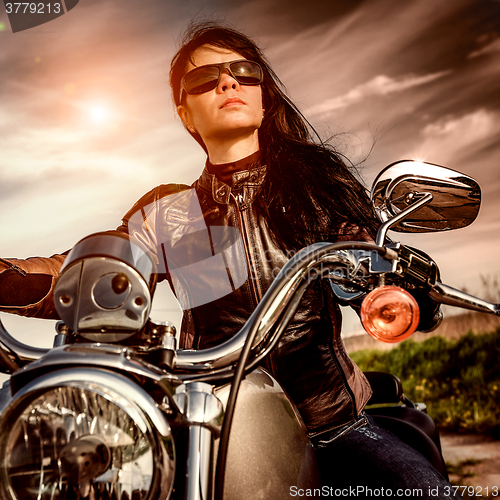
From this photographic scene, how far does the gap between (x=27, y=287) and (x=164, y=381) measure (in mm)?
495

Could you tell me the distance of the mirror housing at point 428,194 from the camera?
89 cm

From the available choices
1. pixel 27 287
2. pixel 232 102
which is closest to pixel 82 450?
pixel 27 287

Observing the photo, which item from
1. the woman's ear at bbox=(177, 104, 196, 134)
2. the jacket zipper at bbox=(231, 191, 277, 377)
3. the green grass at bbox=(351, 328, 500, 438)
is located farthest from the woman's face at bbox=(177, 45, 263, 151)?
the green grass at bbox=(351, 328, 500, 438)

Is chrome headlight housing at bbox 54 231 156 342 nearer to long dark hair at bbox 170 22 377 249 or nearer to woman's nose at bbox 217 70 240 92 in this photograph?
long dark hair at bbox 170 22 377 249

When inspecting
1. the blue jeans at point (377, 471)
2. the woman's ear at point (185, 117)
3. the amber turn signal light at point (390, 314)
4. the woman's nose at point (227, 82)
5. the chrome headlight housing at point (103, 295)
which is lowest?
the blue jeans at point (377, 471)

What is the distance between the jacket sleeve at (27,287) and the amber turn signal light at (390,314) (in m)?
0.68

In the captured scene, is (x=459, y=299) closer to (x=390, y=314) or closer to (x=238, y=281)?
(x=390, y=314)

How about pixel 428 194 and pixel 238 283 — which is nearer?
pixel 428 194

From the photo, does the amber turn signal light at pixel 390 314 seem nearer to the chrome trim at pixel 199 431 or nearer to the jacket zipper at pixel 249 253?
the chrome trim at pixel 199 431

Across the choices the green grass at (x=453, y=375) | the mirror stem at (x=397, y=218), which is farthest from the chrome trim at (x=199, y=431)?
the green grass at (x=453, y=375)

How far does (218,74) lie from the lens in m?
1.58

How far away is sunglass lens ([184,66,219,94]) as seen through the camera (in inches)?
62.2

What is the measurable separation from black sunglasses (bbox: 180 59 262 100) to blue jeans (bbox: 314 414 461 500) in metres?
1.21

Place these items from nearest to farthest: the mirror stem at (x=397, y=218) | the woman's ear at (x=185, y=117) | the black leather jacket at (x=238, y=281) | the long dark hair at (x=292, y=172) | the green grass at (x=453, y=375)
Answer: the mirror stem at (x=397, y=218) → the black leather jacket at (x=238, y=281) → the long dark hair at (x=292, y=172) → the woman's ear at (x=185, y=117) → the green grass at (x=453, y=375)
